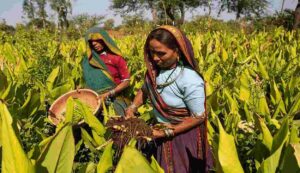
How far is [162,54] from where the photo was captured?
1984mm

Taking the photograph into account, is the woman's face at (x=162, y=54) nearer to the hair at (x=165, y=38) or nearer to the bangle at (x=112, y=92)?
the hair at (x=165, y=38)

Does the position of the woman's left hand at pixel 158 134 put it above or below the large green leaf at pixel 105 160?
below

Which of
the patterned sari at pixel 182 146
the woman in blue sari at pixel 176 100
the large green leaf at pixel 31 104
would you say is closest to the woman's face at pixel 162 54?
the woman in blue sari at pixel 176 100

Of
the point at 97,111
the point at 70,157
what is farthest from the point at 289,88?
the point at 70,157

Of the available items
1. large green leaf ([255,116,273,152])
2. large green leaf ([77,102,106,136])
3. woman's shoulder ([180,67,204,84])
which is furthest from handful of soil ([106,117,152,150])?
large green leaf ([77,102,106,136])

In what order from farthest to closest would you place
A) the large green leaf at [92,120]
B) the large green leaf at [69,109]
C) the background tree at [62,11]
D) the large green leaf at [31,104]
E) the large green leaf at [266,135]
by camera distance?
the background tree at [62,11] → the large green leaf at [31,104] → the large green leaf at [92,120] → the large green leaf at [69,109] → the large green leaf at [266,135]

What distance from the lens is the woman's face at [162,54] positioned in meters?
1.96

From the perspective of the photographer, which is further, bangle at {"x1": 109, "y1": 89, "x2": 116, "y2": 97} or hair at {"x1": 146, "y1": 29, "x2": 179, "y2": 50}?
bangle at {"x1": 109, "y1": 89, "x2": 116, "y2": 97}

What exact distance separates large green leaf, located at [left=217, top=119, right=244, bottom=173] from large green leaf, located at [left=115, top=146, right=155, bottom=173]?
0.91ft

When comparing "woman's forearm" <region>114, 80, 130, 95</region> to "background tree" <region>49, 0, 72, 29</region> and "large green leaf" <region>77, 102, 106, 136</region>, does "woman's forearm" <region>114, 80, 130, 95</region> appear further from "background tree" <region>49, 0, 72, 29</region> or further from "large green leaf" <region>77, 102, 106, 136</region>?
"background tree" <region>49, 0, 72, 29</region>

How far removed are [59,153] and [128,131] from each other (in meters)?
0.81

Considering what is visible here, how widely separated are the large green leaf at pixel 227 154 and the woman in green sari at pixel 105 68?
240 centimetres

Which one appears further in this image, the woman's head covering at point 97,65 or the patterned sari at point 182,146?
the woman's head covering at point 97,65

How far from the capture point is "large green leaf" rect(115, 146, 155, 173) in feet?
2.72
